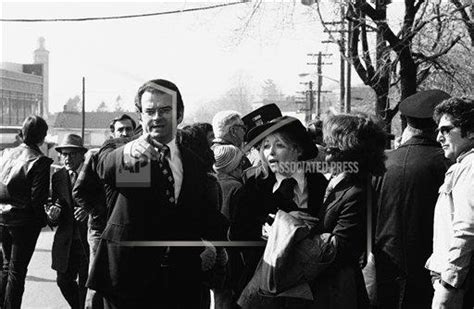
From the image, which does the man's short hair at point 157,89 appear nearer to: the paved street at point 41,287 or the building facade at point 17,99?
the paved street at point 41,287

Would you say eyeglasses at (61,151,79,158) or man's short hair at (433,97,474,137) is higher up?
man's short hair at (433,97,474,137)

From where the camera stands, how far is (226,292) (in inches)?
211

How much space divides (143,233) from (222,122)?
98.7 inches

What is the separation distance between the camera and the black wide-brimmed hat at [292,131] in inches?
150

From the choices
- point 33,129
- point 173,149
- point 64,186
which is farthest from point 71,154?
point 173,149

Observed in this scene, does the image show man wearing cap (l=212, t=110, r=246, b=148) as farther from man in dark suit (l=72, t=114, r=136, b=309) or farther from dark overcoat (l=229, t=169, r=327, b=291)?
dark overcoat (l=229, t=169, r=327, b=291)

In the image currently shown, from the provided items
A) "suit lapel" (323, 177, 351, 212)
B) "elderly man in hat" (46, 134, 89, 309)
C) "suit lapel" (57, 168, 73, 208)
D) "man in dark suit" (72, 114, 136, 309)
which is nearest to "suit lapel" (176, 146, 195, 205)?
"man in dark suit" (72, 114, 136, 309)

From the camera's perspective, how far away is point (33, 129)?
6.50 metres

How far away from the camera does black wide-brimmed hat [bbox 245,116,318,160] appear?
12.5 feet

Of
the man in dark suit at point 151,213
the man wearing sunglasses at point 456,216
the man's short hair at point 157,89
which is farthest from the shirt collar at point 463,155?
the man's short hair at point 157,89

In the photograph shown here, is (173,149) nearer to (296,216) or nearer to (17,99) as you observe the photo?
(296,216)

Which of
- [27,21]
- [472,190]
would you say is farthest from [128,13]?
[472,190]

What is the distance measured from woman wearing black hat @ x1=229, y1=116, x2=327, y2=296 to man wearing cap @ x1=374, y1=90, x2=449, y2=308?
56 centimetres

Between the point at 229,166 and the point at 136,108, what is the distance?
1.74 metres
